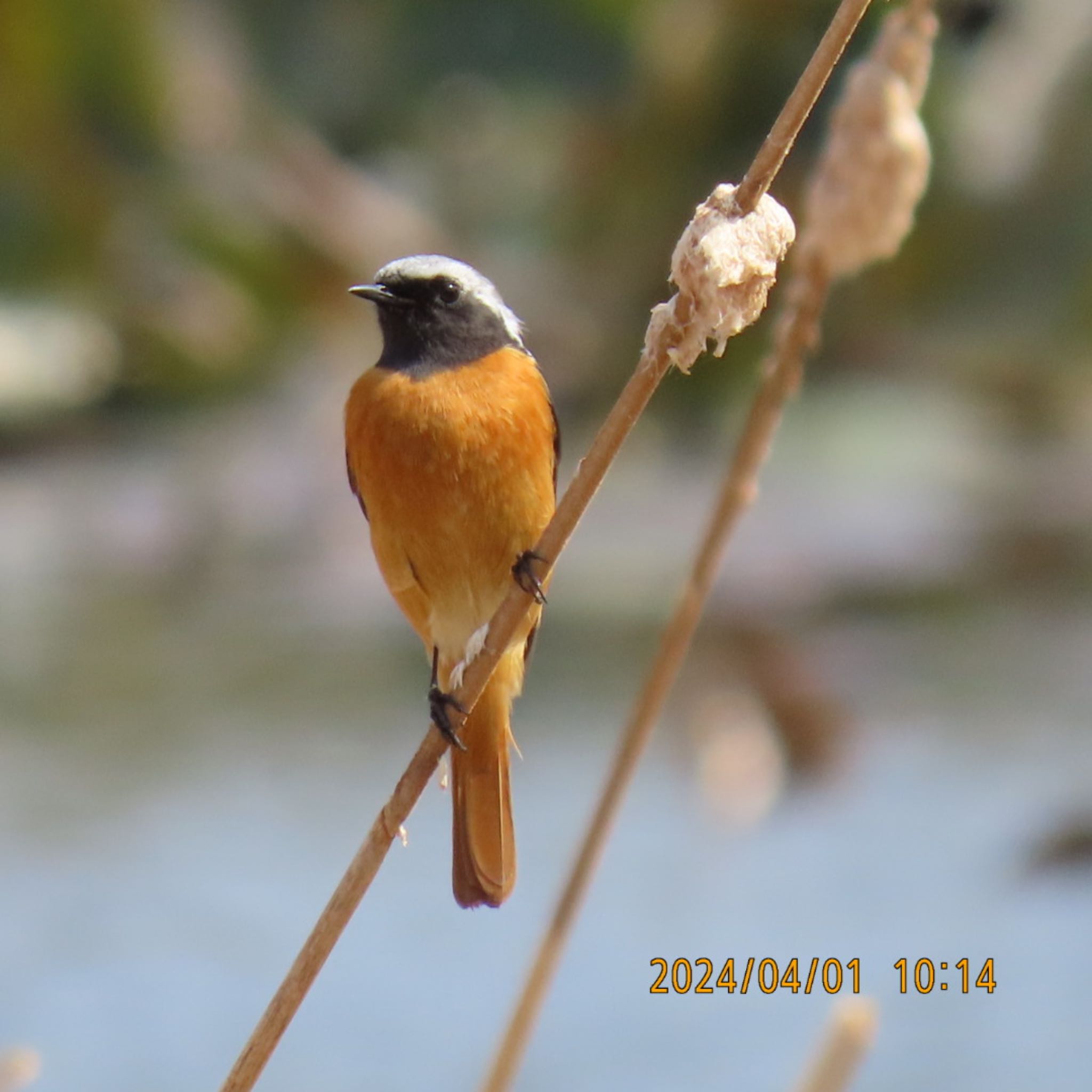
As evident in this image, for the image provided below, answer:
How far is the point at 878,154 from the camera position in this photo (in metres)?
1.13

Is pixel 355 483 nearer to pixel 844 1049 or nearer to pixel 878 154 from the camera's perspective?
pixel 878 154

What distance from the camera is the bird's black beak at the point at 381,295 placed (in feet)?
4.64

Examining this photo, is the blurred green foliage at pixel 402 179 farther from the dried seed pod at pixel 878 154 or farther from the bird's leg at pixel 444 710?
the dried seed pod at pixel 878 154

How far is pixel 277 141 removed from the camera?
265 cm

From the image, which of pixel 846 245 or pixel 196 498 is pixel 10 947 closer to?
pixel 196 498

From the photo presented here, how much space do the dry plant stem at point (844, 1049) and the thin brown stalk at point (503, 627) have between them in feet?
0.88

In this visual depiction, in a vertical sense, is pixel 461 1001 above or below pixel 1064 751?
below

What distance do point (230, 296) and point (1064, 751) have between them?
1.65 metres

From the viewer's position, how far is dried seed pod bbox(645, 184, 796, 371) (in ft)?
3.02

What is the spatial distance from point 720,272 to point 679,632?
0.40 meters

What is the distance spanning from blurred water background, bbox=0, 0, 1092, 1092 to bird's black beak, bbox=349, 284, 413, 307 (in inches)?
44.7

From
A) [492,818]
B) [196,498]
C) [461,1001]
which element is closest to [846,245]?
[492,818]
